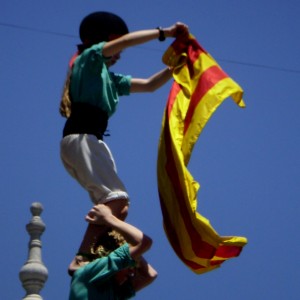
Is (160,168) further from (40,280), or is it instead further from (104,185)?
(40,280)

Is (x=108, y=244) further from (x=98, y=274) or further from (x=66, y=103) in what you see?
(x=66, y=103)

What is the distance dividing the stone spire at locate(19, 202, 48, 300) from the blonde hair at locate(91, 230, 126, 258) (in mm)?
4878

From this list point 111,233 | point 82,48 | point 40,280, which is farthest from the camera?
point 40,280

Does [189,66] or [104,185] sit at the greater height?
[189,66]

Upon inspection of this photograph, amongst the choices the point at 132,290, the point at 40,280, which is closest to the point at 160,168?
the point at 132,290

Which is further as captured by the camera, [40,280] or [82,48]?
[40,280]

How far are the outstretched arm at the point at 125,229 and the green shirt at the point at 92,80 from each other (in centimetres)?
72

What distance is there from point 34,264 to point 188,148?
541 centimetres

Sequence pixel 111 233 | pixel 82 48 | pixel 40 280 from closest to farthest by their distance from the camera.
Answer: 1. pixel 111 233
2. pixel 82 48
3. pixel 40 280

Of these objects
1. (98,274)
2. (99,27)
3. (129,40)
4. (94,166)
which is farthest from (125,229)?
(99,27)

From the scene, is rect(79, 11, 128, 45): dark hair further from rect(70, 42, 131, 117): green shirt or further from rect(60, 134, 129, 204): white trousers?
rect(60, 134, 129, 204): white trousers

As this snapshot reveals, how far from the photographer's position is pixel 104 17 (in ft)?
23.3

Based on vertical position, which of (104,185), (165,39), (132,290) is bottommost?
(132,290)

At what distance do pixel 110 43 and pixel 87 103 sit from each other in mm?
423
